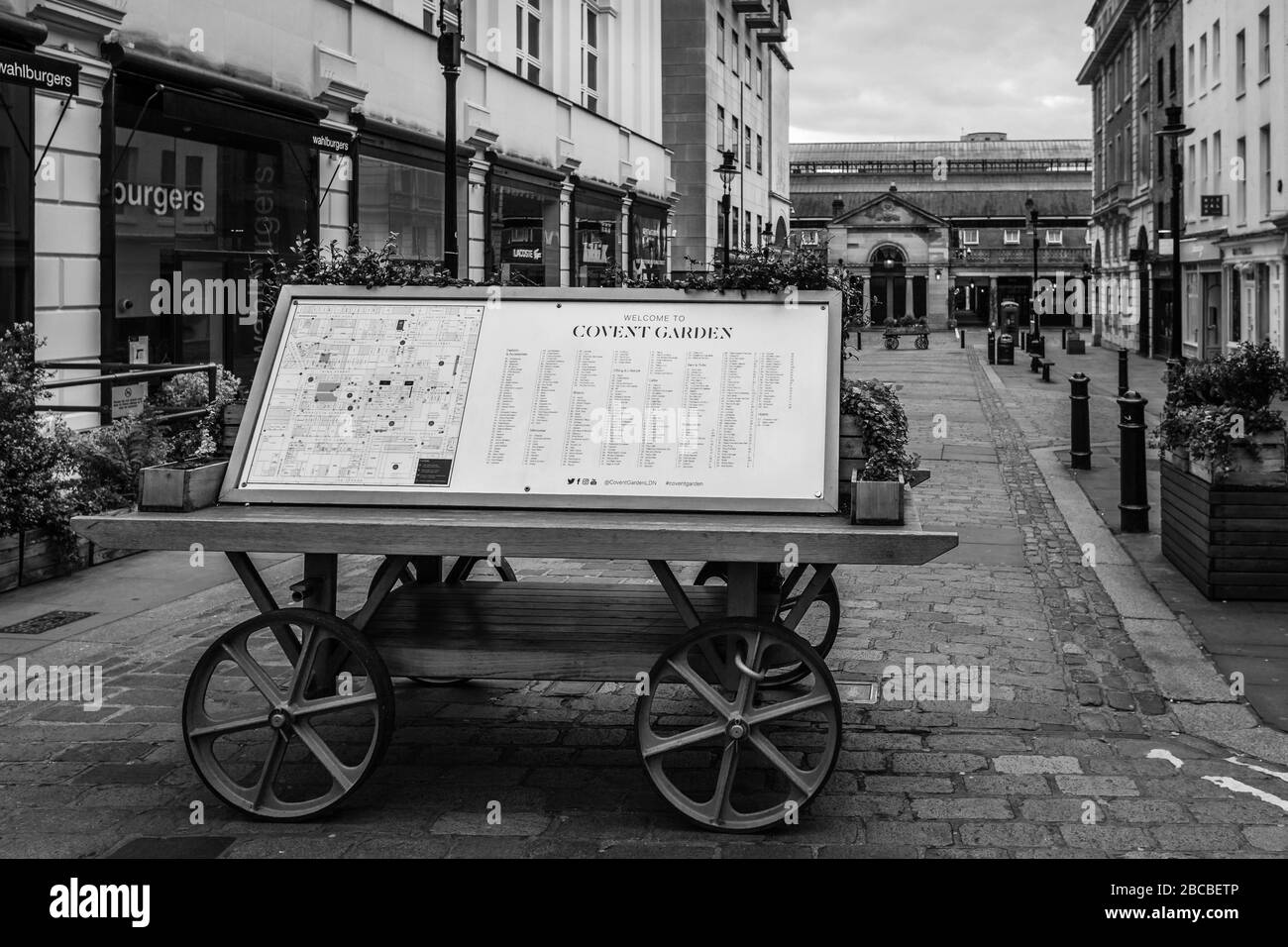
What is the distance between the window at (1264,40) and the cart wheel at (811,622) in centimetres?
3029

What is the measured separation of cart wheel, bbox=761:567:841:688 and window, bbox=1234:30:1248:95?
32.5 metres

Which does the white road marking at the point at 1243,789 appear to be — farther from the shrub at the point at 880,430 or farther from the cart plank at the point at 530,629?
the cart plank at the point at 530,629

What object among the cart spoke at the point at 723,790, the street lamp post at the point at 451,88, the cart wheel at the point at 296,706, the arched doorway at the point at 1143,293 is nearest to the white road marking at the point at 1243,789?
the cart spoke at the point at 723,790

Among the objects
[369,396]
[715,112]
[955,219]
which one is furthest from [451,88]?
[955,219]

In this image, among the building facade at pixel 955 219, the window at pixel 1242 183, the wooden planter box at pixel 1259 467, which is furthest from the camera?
the building facade at pixel 955 219

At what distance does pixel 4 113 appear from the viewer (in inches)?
439

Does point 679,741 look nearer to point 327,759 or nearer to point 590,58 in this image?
point 327,759

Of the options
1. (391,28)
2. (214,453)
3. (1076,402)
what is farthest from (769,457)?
(391,28)

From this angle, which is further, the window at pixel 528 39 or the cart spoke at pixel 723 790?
the window at pixel 528 39

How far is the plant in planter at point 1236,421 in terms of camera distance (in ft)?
27.1

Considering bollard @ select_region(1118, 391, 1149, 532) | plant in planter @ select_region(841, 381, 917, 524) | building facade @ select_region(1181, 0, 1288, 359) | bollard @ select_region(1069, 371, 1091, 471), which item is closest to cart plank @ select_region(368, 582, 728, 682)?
plant in planter @ select_region(841, 381, 917, 524)

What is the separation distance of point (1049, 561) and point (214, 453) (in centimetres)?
673

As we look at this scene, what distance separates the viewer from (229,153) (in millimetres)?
14891
